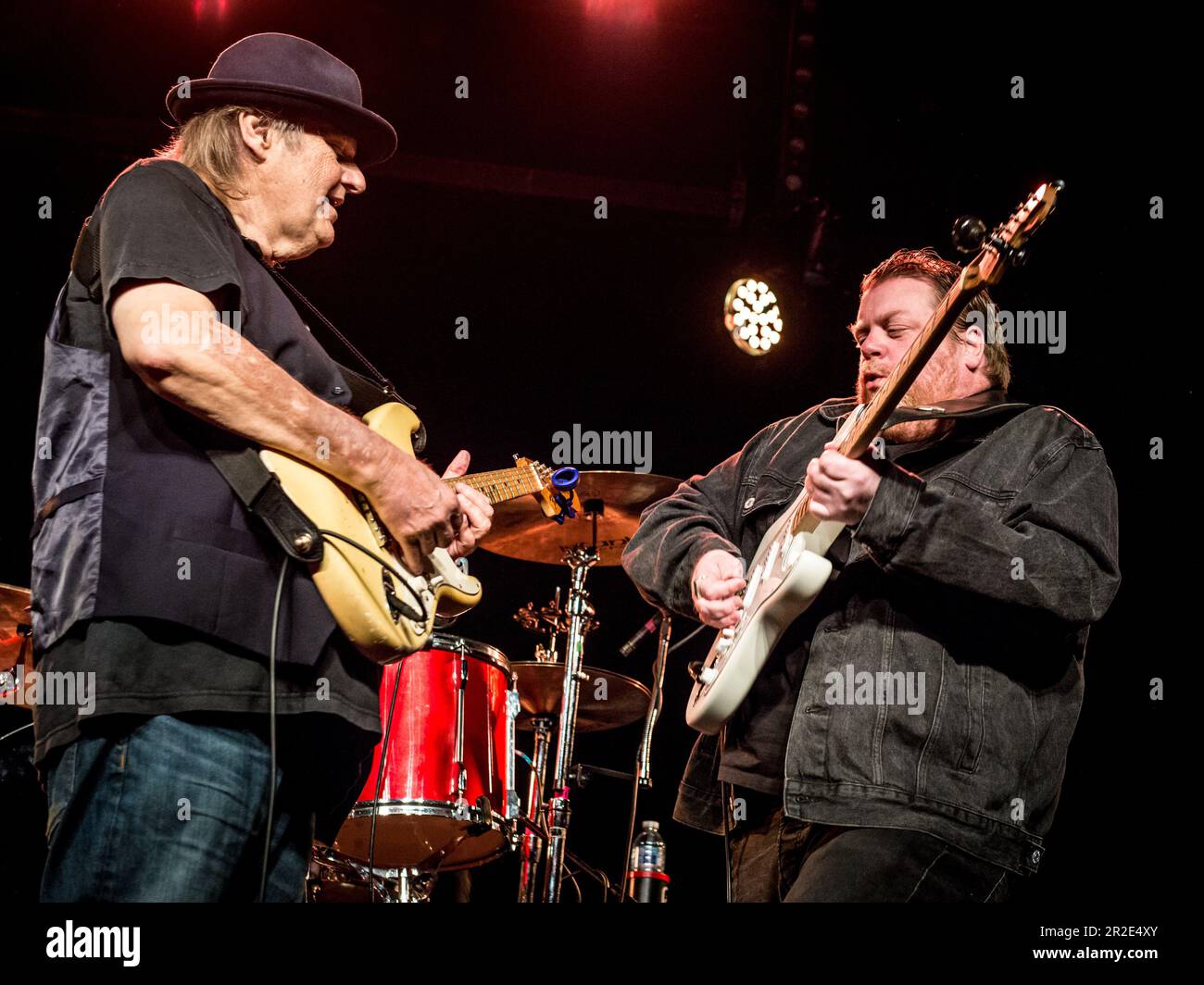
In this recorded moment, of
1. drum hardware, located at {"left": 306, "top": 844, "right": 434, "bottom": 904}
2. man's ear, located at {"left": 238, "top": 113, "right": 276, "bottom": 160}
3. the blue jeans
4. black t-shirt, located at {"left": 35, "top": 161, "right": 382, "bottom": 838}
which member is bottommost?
drum hardware, located at {"left": 306, "top": 844, "right": 434, "bottom": 904}

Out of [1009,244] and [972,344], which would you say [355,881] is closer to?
[972,344]

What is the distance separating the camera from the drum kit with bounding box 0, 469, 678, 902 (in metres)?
4.71

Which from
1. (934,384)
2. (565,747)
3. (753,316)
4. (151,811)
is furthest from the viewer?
(753,316)

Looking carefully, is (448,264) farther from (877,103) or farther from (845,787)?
(845,787)

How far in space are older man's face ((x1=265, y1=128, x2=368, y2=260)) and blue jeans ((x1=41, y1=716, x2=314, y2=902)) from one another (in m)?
1.14

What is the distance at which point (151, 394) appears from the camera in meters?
2.21

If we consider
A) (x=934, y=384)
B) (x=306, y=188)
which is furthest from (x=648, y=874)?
(x=306, y=188)

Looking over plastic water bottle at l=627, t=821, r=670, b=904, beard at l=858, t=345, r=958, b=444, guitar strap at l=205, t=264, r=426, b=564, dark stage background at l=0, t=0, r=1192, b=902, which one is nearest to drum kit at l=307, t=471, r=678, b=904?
plastic water bottle at l=627, t=821, r=670, b=904

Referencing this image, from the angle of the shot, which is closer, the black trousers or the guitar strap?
the guitar strap

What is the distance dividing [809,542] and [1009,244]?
785 mm

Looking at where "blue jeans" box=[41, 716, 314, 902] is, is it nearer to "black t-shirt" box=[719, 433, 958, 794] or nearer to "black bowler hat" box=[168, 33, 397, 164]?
"black t-shirt" box=[719, 433, 958, 794]

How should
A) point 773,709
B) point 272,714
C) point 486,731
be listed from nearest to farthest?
point 272,714
point 773,709
point 486,731

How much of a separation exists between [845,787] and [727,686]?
0.36 meters

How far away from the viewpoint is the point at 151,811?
198 cm
